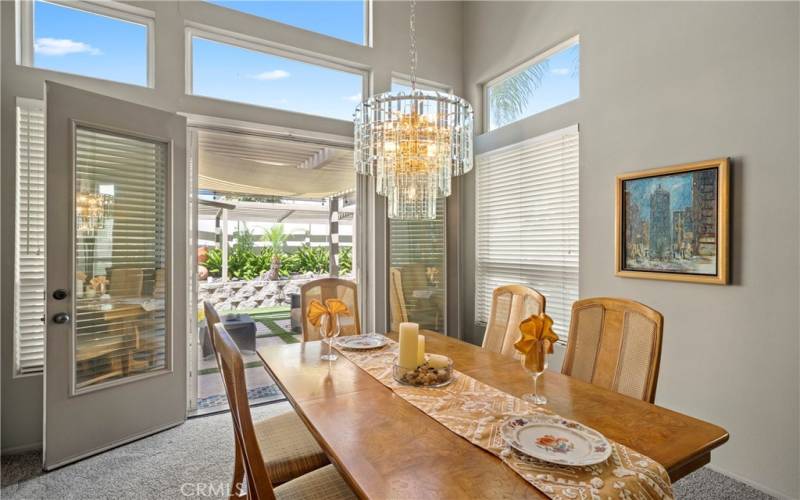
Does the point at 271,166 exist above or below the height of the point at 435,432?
above

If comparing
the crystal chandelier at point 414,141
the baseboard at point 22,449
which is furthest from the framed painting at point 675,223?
the baseboard at point 22,449

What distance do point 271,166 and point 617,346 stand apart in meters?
3.18

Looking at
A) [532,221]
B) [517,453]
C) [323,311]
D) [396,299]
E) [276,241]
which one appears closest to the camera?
[517,453]

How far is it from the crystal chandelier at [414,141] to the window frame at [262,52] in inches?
60.4

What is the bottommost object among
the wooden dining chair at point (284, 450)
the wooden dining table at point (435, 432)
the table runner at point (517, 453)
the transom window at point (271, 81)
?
the wooden dining chair at point (284, 450)

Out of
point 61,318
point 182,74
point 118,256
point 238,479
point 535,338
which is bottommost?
point 238,479

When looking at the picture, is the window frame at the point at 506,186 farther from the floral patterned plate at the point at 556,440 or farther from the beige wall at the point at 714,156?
the floral patterned plate at the point at 556,440

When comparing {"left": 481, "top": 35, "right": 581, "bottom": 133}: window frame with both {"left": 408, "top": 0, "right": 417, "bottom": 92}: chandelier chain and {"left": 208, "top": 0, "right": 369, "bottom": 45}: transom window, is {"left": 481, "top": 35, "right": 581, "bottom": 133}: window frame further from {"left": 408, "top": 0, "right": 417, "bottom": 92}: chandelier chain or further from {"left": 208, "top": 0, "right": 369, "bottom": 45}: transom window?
{"left": 208, "top": 0, "right": 369, "bottom": 45}: transom window

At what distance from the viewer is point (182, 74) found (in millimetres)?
3059

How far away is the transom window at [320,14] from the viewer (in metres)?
3.35

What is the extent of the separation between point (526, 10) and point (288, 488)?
12.9ft

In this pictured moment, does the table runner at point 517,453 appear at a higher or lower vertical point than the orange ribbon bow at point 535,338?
lower

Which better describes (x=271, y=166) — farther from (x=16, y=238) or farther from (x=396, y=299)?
(x=16, y=238)

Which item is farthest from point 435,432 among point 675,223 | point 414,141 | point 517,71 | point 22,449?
point 517,71
